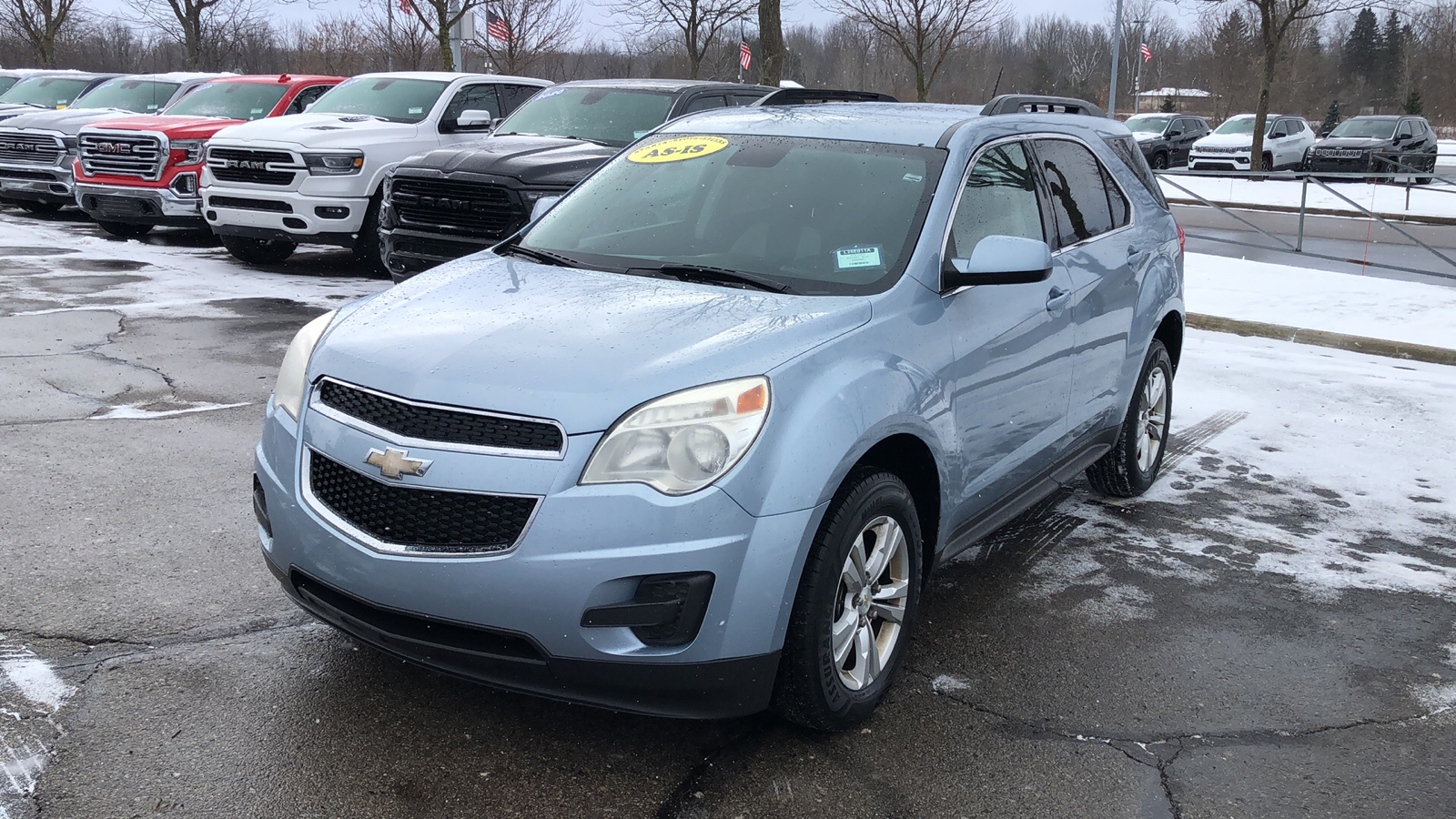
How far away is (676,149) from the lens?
15.6 ft

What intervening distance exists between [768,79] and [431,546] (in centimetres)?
1437

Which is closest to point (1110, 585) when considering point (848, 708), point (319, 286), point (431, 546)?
point (848, 708)

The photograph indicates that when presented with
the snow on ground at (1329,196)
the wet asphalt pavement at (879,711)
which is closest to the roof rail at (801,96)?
the wet asphalt pavement at (879,711)

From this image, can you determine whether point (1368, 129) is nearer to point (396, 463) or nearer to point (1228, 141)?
point (1228, 141)

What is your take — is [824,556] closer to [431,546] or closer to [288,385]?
[431,546]

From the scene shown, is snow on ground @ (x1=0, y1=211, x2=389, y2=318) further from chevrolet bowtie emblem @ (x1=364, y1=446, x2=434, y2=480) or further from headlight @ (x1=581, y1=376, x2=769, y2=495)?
headlight @ (x1=581, y1=376, x2=769, y2=495)

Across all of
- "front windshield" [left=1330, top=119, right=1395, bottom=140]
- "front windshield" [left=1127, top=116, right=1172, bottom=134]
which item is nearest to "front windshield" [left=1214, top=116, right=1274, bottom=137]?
"front windshield" [left=1330, top=119, right=1395, bottom=140]

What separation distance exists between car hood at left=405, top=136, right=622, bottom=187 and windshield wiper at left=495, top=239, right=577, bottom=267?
4.83m

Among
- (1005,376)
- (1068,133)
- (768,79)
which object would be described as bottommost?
(1005,376)

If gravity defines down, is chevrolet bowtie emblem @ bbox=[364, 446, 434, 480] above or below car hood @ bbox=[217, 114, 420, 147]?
below

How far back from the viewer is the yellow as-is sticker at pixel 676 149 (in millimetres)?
4656

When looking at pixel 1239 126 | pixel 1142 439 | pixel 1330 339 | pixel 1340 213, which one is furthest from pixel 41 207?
A: pixel 1239 126

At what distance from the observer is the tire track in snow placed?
2.94 m

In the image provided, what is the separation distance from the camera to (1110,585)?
4.67m
